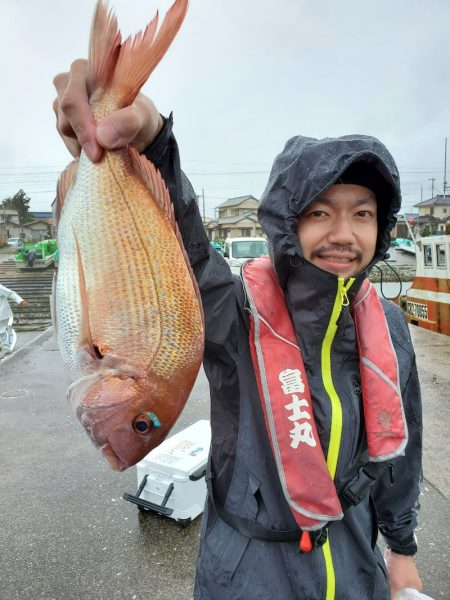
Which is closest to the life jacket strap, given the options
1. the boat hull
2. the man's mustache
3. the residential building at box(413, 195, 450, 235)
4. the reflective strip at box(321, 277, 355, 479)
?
the reflective strip at box(321, 277, 355, 479)

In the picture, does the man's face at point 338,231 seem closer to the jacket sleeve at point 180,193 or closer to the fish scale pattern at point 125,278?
the jacket sleeve at point 180,193

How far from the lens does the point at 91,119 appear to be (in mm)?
1229

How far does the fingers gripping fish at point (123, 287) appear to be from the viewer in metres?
1.17

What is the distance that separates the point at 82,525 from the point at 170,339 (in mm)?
3093

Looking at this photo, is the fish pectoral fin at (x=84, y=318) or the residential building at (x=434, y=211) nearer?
the fish pectoral fin at (x=84, y=318)

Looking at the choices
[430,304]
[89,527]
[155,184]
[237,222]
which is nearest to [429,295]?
[430,304]

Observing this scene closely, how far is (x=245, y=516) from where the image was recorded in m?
1.56

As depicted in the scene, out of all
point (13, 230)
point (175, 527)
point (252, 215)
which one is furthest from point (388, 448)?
point (13, 230)

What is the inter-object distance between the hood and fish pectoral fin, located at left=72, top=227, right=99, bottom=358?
2.31ft

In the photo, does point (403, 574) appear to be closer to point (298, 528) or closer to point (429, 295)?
point (298, 528)

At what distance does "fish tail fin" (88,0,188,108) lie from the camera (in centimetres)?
112

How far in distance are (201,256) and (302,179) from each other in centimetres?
49

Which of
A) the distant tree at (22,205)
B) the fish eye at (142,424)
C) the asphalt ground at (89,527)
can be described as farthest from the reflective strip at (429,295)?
the distant tree at (22,205)

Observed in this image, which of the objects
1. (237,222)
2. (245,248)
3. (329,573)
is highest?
(237,222)
